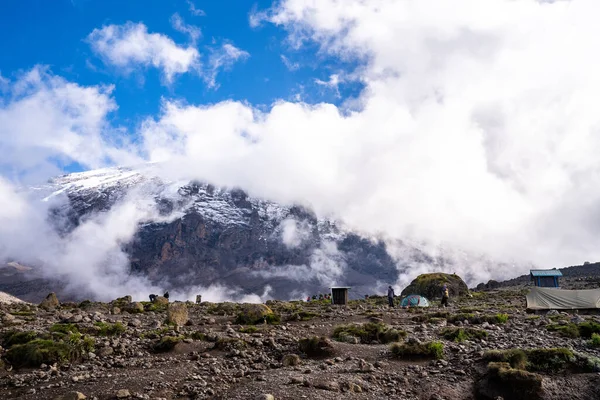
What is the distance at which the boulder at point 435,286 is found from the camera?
63.7 meters

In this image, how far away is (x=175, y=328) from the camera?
24.4 meters

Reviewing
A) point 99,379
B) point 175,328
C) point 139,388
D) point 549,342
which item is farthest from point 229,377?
point 549,342

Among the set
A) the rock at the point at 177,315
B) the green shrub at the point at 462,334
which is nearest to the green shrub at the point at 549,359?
the green shrub at the point at 462,334

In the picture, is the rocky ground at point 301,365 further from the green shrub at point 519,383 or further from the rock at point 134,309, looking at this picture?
the rock at point 134,309

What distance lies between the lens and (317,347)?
18.1 meters

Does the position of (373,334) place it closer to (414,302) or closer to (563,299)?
(563,299)

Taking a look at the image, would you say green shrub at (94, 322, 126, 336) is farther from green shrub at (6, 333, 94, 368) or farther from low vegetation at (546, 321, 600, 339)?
low vegetation at (546, 321, 600, 339)

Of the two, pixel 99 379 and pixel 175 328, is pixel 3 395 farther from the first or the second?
pixel 175 328

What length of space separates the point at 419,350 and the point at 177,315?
55.1 feet

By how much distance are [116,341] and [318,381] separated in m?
10.6

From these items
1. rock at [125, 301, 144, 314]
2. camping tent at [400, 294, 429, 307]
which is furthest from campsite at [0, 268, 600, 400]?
camping tent at [400, 294, 429, 307]

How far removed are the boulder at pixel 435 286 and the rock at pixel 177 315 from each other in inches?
1715

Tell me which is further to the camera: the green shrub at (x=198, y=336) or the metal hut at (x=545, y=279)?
the metal hut at (x=545, y=279)

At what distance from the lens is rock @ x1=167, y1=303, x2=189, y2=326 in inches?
1097
